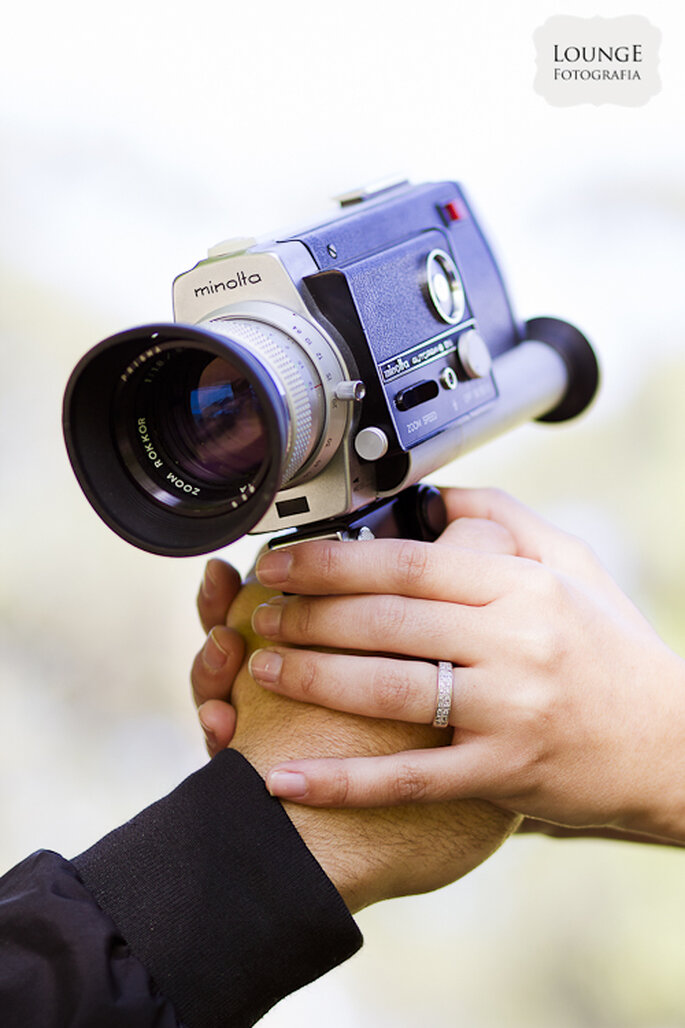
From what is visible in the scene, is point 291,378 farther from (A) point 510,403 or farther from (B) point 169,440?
(A) point 510,403

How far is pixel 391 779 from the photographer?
80 cm

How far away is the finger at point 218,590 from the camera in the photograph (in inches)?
40.5

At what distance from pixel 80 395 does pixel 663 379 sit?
Result: 5.97 ft

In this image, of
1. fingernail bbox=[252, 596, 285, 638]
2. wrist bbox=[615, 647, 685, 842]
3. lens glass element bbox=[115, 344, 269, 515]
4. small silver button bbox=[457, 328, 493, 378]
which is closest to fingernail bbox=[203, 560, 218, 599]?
fingernail bbox=[252, 596, 285, 638]

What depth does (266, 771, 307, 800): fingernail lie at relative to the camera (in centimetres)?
80

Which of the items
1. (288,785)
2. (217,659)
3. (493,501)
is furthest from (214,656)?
(493,501)

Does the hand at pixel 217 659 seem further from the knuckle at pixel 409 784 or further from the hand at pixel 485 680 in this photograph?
the knuckle at pixel 409 784

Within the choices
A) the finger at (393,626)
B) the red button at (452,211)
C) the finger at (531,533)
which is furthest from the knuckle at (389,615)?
the red button at (452,211)

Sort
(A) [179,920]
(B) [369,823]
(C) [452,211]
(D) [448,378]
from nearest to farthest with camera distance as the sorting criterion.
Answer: (A) [179,920]
(B) [369,823]
(D) [448,378]
(C) [452,211]

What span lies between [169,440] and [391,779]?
0.34 m

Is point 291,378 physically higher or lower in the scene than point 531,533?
higher

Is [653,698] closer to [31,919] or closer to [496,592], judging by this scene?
[496,592]

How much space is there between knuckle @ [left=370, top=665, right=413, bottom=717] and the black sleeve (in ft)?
0.40

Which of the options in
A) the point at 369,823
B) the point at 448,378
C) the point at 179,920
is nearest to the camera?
the point at 179,920
